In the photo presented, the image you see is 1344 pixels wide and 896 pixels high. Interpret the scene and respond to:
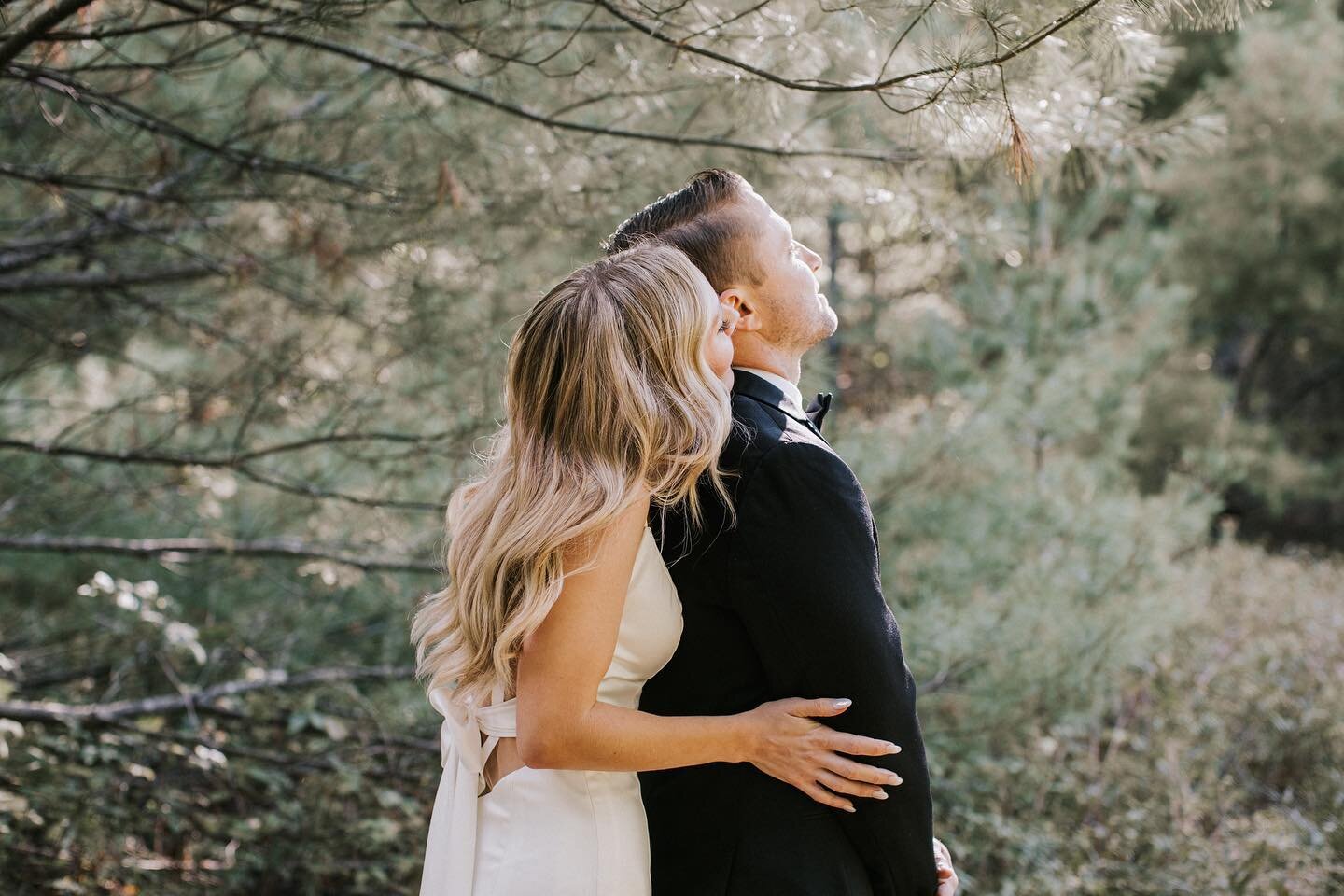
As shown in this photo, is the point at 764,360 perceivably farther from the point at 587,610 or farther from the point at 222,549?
the point at 222,549

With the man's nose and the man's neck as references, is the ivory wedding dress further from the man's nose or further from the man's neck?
the man's nose

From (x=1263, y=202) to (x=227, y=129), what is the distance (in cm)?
1127

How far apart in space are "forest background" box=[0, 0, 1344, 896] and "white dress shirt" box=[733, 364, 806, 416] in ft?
1.63

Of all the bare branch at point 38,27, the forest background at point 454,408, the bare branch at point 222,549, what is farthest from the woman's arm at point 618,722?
the bare branch at point 222,549

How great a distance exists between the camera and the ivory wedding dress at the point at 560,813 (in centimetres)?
158

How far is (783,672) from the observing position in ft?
5.16

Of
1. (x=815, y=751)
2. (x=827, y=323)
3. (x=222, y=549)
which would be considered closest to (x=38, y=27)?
(x=827, y=323)

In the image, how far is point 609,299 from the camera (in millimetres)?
1596

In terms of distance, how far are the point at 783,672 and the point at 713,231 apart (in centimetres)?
77

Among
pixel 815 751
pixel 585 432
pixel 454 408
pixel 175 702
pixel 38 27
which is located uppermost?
pixel 38 27

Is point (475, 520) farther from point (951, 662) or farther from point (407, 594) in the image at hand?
point (407, 594)

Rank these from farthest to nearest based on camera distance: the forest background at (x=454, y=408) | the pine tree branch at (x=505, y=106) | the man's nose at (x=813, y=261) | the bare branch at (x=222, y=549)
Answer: the bare branch at (x=222, y=549)
the forest background at (x=454, y=408)
the pine tree branch at (x=505, y=106)
the man's nose at (x=813, y=261)

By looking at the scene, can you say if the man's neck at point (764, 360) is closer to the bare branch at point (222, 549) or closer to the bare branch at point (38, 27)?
the bare branch at point (38, 27)

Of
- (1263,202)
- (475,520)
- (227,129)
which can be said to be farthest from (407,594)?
(1263,202)
